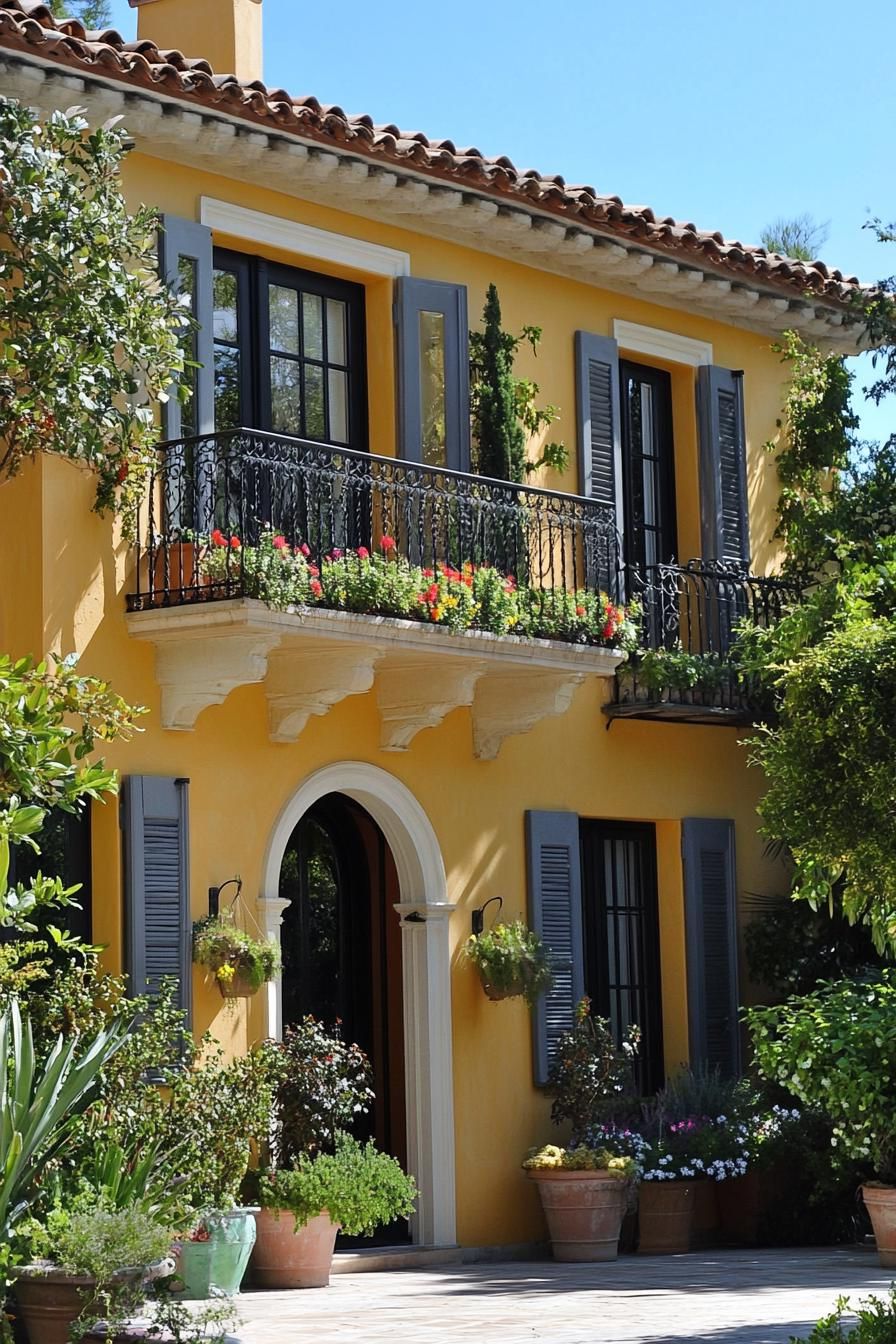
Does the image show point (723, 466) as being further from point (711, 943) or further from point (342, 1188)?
point (342, 1188)

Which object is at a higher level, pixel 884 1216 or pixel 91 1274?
pixel 91 1274

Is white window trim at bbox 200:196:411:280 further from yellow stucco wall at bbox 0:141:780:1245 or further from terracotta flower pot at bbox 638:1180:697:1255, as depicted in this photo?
terracotta flower pot at bbox 638:1180:697:1255

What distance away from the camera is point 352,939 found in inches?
605

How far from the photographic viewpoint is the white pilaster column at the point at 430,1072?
576 inches

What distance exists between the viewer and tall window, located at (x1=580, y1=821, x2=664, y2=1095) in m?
16.4

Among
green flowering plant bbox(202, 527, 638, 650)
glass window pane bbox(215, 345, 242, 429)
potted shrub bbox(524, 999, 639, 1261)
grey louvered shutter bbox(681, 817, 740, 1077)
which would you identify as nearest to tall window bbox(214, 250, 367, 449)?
glass window pane bbox(215, 345, 242, 429)

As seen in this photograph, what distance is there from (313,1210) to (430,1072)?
2.12m

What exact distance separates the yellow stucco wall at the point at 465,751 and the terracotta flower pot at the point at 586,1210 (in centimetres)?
62

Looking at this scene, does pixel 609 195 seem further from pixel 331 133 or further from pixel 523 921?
pixel 523 921

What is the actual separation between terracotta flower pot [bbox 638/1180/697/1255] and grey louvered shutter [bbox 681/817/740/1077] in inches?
63.1

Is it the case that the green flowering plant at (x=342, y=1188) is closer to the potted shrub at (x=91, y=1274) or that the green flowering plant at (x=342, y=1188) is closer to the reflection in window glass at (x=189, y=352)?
the potted shrub at (x=91, y=1274)

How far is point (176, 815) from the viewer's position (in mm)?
13234

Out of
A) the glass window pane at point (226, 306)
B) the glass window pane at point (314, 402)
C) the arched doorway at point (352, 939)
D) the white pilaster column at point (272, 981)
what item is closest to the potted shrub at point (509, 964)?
the arched doorway at point (352, 939)

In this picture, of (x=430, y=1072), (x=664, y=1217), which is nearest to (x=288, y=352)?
(x=430, y=1072)
